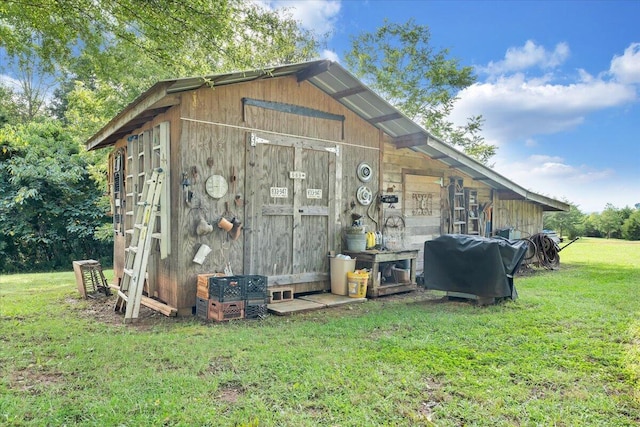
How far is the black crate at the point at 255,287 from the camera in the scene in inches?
209

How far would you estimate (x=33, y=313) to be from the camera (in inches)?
222

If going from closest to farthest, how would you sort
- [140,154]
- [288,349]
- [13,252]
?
[288,349] < [140,154] < [13,252]

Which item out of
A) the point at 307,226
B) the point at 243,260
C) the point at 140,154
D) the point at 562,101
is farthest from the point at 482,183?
the point at 140,154

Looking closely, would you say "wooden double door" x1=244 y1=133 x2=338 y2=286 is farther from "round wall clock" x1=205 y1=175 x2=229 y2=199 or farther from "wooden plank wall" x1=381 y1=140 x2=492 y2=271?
"wooden plank wall" x1=381 y1=140 x2=492 y2=271

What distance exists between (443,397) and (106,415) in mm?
2178

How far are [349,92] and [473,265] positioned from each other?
10.8 ft

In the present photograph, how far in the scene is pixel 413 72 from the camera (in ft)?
59.0

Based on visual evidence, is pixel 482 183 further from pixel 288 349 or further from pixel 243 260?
pixel 288 349

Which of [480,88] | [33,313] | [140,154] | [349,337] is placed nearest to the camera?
[349,337]

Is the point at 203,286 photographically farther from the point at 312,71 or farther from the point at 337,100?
the point at 337,100

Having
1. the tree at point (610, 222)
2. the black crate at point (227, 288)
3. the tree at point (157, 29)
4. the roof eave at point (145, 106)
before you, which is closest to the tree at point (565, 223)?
the tree at point (610, 222)

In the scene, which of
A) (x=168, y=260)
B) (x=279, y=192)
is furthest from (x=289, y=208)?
(x=168, y=260)

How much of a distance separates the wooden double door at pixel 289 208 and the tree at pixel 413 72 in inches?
469

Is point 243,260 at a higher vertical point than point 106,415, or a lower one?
higher
